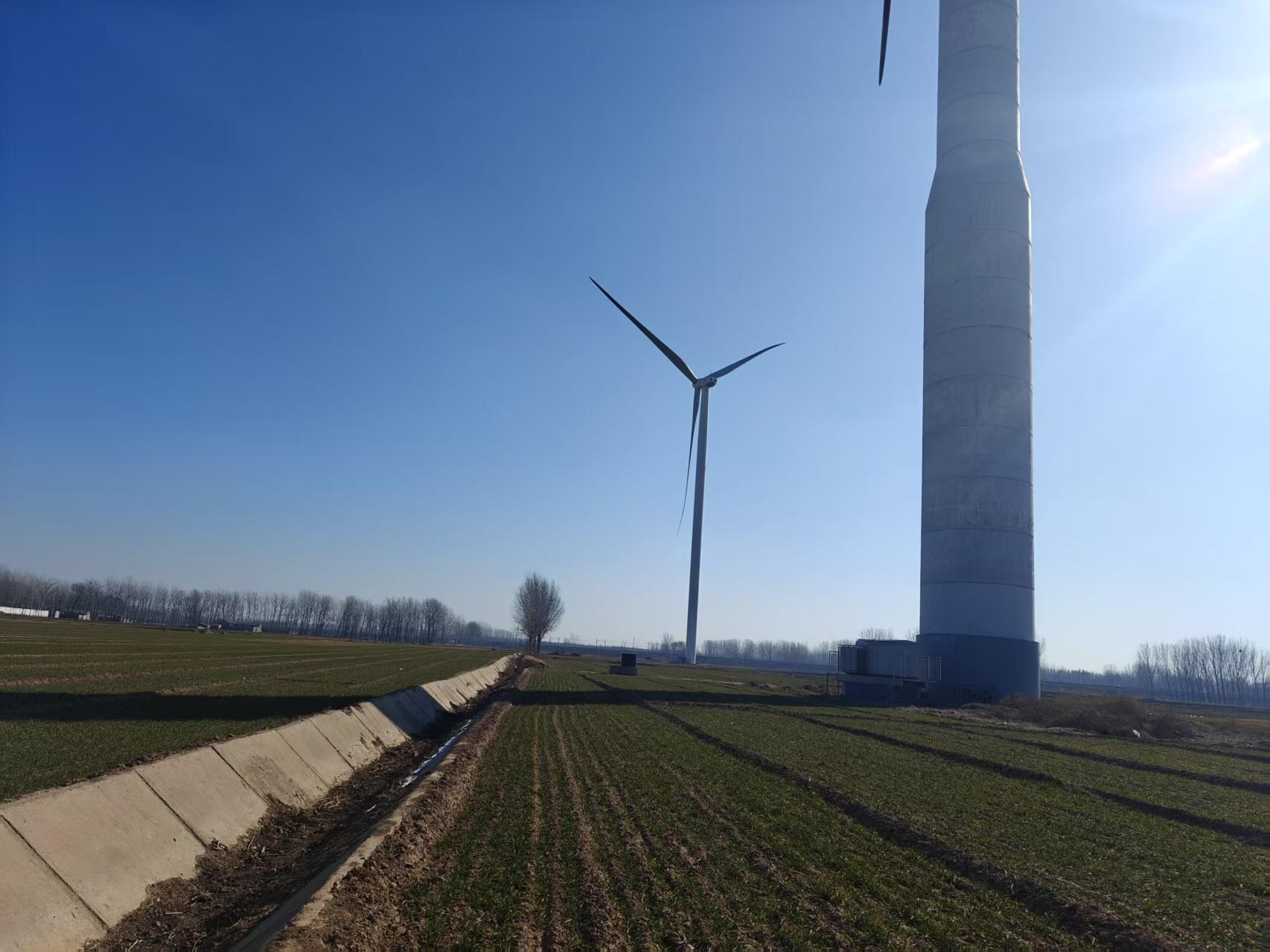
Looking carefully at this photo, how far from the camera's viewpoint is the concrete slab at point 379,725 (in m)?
25.7

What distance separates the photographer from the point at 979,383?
62875mm

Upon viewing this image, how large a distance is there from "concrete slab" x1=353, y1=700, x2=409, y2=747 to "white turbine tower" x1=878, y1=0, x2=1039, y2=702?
46.4 metres

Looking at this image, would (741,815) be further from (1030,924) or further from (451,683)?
(451,683)

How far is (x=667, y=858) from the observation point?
11.8 meters

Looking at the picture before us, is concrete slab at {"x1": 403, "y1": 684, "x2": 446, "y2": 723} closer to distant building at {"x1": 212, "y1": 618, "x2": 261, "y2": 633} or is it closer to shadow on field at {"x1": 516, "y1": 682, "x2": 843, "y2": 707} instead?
shadow on field at {"x1": 516, "y1": 682, "x2": 843, "y2": 707}

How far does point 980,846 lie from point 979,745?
65.2 ft

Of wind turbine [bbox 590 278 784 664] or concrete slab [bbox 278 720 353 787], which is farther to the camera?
wind turbine [bbox 590 278 784 664]

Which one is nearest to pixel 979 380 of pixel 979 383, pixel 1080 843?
pixel 979 383

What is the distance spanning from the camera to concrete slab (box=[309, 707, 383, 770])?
2166 cm

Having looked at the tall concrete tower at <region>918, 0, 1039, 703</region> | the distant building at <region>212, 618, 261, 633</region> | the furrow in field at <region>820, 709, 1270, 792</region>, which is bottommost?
the distant building at <region>212, 618, 261, 633</region>

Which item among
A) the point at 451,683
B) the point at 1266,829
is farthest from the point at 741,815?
the point at 451,683

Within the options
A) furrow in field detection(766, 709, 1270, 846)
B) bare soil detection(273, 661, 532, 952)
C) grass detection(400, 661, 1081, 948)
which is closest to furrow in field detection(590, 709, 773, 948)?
grass detection(400, 661, 1081, 948)

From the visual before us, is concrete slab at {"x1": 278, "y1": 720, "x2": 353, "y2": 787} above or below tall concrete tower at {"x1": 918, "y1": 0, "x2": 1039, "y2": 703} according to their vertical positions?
below

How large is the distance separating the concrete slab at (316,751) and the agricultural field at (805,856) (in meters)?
3.65
